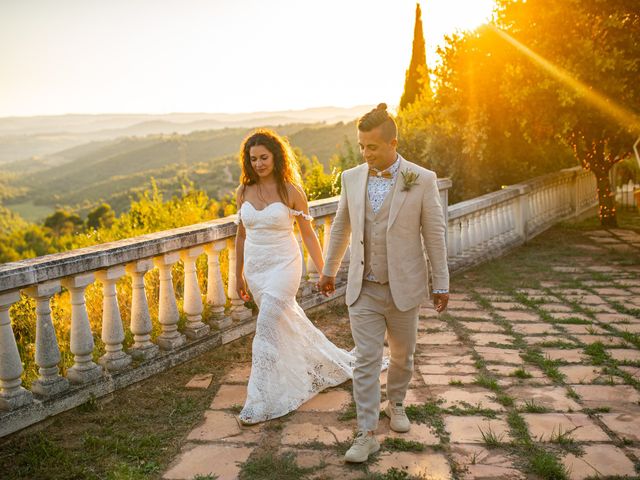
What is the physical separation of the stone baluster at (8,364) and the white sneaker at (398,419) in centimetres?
231

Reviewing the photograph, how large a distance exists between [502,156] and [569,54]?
10.4 ft

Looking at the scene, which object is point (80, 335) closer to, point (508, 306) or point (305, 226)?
point (305, 226)

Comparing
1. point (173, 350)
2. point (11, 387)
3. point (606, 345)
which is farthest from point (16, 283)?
point (606, 345)

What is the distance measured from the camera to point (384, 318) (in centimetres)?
356

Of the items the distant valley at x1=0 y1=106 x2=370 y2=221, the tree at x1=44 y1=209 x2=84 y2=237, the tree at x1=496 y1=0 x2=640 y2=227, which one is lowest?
the tree at x1=44 y1=209 x2=84 y2=237

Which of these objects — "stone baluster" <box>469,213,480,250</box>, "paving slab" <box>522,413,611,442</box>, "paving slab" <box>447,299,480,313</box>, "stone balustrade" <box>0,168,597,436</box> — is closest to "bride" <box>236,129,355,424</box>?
"stone balustrade" <box>0,168,597,436</box>

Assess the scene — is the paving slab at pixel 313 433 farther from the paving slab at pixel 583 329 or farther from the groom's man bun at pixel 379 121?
the paving slab at pixel 583 329

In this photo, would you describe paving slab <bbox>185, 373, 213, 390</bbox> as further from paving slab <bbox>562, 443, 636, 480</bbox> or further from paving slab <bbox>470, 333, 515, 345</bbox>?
paving slab <bbox>562, 443, 636, 480</bbox>

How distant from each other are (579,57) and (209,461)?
865 centimetres

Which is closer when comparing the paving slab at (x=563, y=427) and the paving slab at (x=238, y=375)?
the paving slab at (x=563, y=427)

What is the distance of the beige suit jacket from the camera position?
3420 millimetres

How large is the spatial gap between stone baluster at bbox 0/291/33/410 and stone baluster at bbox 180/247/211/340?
4.81ft

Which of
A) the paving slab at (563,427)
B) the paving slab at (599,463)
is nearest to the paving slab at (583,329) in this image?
the paving slab at (563,427)

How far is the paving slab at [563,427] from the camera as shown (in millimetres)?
3635
